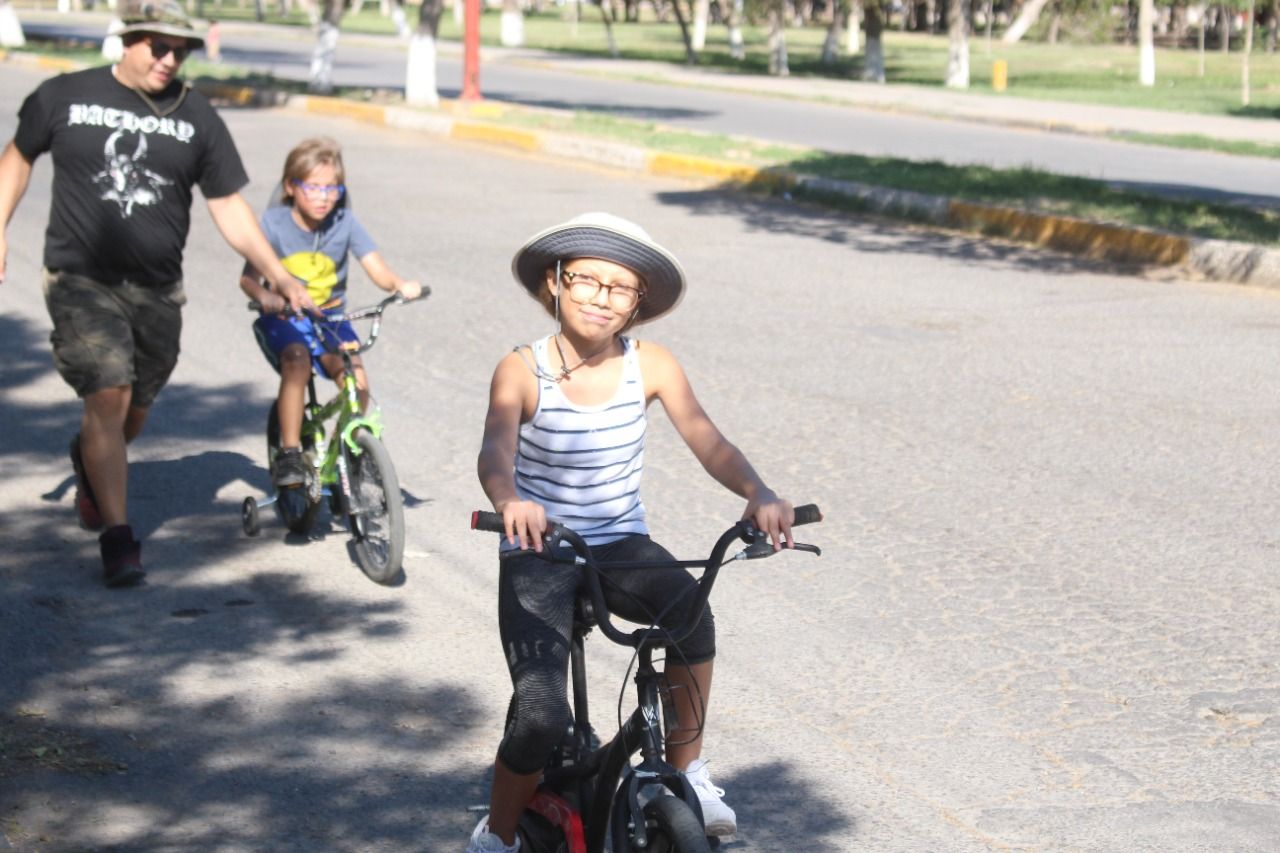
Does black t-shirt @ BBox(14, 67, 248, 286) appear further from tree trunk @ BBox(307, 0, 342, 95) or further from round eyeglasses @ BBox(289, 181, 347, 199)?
tree trunk @ BBox(307, 0, 342, 95)

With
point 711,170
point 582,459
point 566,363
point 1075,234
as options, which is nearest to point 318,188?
point 566,363

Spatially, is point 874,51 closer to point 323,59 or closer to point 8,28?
point 323,59

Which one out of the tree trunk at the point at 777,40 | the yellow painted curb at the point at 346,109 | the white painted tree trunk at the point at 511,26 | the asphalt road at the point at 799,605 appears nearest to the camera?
the asphalt road at the point at 799,605

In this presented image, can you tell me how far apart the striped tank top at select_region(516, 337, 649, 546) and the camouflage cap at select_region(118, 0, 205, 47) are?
8.28 feet

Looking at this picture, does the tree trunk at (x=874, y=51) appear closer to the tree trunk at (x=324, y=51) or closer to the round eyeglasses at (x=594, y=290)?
the tree trunk at (x=324, y=51)

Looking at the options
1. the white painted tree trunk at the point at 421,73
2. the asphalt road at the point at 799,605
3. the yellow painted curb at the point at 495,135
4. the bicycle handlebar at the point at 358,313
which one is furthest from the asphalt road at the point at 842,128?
the bicycle handlebar at the point at 358,313

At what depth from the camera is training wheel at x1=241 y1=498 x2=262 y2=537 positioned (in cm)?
623

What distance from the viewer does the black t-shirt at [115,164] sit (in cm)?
562

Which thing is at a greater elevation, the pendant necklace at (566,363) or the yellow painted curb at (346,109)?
the yellow painted curb at (346,109)

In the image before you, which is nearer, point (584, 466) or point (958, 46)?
point (584, 466)

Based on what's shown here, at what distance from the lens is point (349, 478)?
6023 millimetres

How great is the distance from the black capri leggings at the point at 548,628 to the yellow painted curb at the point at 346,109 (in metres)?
19.7

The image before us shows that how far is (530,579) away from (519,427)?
35 cm

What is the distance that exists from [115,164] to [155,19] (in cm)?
49
